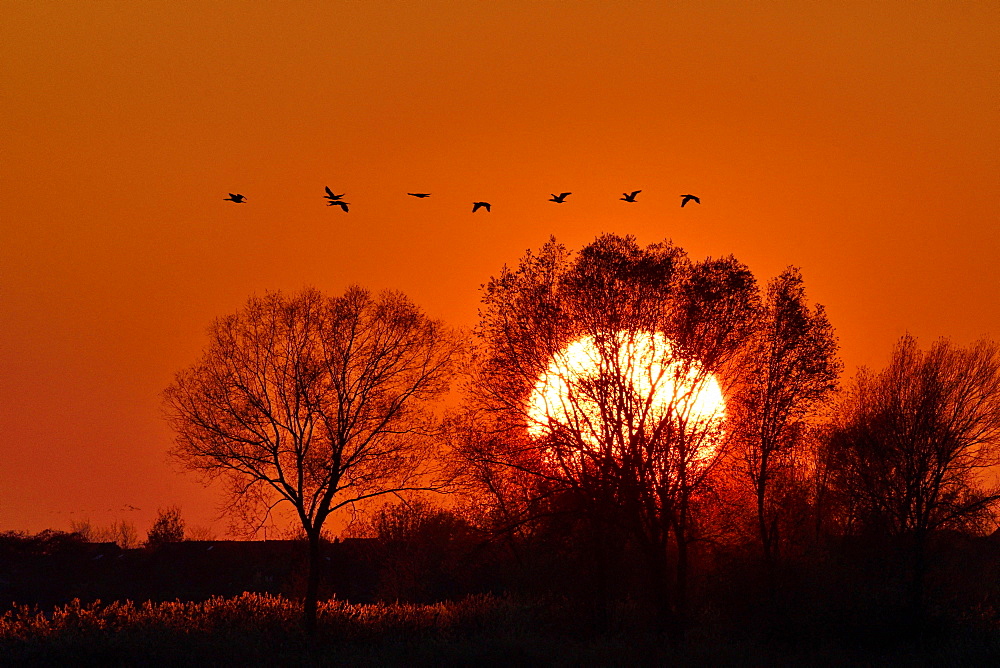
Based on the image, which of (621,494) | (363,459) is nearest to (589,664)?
(621,494)

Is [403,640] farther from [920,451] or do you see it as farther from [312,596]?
[920,451]

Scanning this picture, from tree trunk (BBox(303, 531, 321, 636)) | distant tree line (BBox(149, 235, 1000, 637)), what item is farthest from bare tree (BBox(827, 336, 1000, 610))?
tree trunk (BBox(303, 531, 321, 636))

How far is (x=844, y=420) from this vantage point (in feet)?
187

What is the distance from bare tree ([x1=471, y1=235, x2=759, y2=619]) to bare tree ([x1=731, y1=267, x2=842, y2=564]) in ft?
10.1

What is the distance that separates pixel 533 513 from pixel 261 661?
12612mm

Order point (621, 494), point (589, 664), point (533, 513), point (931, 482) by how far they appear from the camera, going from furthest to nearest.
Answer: point (931, 482)
point (533, 513)
point (621, 494)
point (589, 664)

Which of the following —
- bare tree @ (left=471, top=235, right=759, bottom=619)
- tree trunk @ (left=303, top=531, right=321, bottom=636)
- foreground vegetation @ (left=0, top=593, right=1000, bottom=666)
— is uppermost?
bare tree @ (left=471, top=235, right=759, bottom=619)

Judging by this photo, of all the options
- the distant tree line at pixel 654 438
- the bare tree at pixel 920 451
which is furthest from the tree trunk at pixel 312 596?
the bare tree at pixel 920 451

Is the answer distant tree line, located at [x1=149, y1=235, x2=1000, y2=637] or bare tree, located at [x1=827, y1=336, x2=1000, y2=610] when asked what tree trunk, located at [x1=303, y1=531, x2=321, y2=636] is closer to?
distant tree line, located at [x1=149, y1=235, x2=1000, y2=637]

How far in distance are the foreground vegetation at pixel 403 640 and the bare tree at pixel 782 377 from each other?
7.02 m

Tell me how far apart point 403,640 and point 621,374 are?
12884 mm

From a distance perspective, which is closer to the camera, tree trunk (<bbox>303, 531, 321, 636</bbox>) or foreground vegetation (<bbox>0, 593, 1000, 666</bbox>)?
foreground vegetation (<bbox>0, 593, 1000, 666</bbox>)

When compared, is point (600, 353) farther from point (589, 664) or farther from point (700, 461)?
point (589, 664)

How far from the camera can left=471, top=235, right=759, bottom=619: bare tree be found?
38.5 meters
